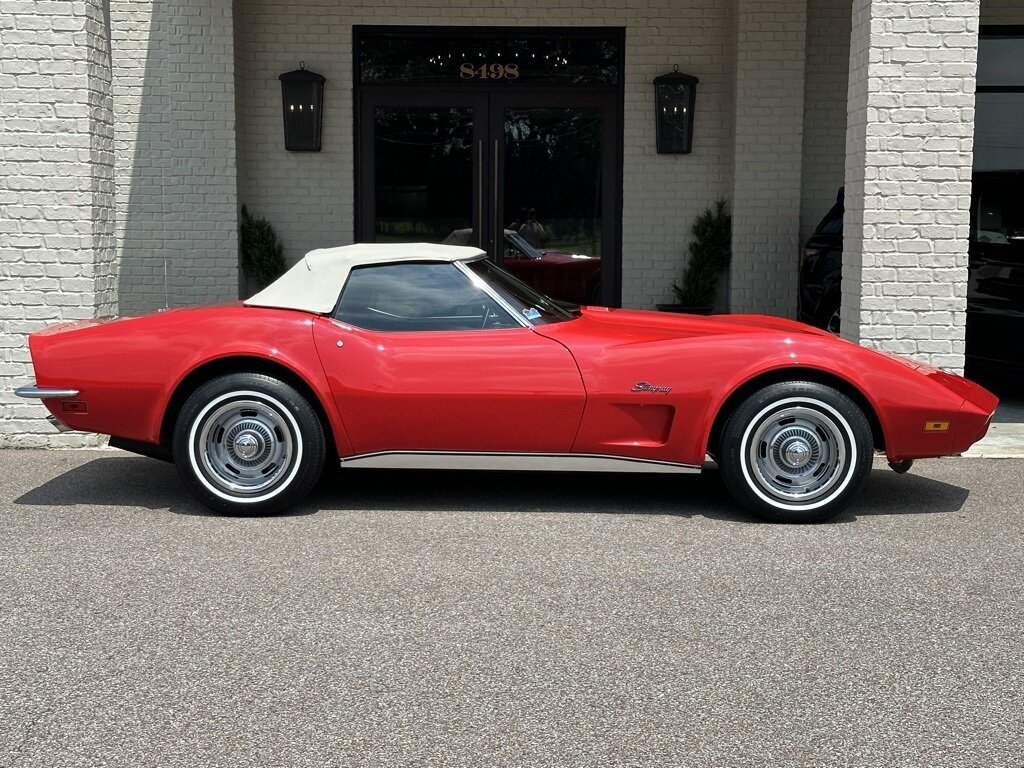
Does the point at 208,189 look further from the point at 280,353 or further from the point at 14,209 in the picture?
the point at 280,353

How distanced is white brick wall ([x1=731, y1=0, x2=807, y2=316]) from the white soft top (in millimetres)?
6689

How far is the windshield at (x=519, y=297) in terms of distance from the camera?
6.14 metres

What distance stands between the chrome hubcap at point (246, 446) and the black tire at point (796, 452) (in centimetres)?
204

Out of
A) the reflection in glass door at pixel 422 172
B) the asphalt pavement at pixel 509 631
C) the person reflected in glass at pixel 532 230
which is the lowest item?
the asphalt pavement at pixel 509 631

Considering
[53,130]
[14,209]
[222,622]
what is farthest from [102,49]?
[222,622]

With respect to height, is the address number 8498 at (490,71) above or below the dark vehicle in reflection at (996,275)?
above

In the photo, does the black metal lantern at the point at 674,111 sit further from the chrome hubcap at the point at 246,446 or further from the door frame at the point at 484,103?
the chrome hubcap at the point at 246,446

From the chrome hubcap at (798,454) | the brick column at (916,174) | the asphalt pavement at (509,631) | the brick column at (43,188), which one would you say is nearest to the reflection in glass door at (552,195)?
the brick column at (916,174)

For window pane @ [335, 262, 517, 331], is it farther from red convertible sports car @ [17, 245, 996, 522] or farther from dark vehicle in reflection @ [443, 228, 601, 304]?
dark vehicle in reflection @ [443, 228, 601, 304]

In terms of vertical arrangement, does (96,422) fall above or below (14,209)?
below

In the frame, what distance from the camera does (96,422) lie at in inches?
237

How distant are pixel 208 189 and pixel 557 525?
7518 mm

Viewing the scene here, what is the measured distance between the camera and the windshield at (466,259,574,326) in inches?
242

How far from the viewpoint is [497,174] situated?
41.0ft
